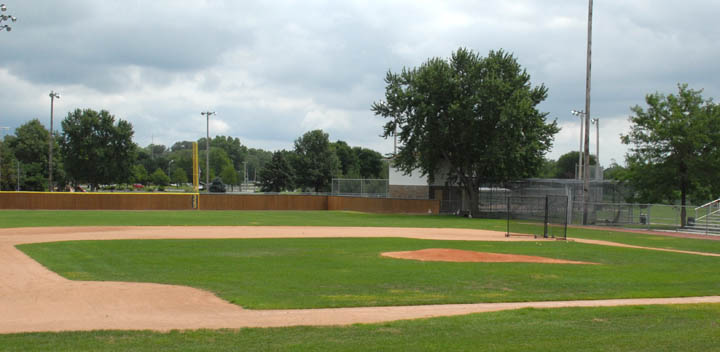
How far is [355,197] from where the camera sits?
63.0 m

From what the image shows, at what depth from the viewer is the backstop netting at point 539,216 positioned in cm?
3116

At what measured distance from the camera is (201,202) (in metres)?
61.5

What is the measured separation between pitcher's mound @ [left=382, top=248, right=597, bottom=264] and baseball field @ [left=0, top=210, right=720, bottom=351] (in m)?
0.07

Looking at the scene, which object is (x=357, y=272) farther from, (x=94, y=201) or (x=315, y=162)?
(x=315, y=162)

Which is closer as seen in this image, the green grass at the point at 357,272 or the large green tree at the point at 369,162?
the green grass at the point at 357,272

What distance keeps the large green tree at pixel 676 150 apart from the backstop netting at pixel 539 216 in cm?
543

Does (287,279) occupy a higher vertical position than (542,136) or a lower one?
lower

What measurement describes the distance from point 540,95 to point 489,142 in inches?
263

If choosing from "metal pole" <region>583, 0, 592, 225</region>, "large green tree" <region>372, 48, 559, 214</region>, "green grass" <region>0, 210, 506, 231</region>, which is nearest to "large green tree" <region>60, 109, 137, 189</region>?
"green grass" <region>0, 210, 506, 231</region>

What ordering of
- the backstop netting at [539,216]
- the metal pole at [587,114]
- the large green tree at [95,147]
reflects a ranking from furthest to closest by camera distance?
the large green tree at [95,147]
the metal pole at [587,114]
the backstop netting at [539,216]

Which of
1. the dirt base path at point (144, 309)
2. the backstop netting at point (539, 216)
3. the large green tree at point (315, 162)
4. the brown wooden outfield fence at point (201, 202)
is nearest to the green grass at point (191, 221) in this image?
the backstop netting at point (539, 216)

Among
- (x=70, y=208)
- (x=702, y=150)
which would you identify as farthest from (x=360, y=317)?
(x=70, y=208)

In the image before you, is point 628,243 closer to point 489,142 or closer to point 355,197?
point 489,142

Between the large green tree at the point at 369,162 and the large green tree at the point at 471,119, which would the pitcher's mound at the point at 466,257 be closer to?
the large green tree at the point at 471,119
